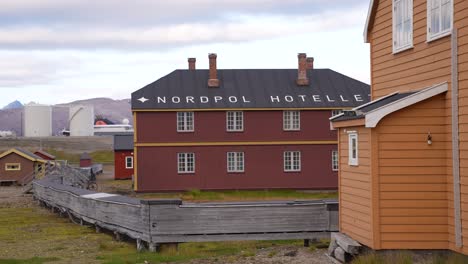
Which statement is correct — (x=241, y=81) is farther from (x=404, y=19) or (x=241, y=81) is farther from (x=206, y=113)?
(x=404, y=19)

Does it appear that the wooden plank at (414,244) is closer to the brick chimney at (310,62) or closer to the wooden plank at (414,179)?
the wooden plank at (414,179)

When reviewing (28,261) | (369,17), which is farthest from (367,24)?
(28,261)

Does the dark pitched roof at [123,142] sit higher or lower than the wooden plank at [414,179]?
higher

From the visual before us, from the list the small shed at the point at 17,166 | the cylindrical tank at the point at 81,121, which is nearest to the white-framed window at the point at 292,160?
the small shed at the point at 17,166

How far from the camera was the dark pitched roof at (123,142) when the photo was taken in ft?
180

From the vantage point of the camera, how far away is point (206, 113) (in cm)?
4388

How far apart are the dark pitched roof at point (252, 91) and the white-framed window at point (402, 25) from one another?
26849mm

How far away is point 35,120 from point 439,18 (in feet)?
407

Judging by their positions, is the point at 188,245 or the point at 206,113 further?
the point at 206,113

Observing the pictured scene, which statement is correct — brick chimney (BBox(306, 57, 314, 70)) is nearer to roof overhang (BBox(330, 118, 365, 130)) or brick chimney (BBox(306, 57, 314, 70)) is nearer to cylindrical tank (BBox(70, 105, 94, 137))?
roof overhang (BBox(330, 118, 365, 130))

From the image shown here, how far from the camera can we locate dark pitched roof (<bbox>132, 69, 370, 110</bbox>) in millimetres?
44062

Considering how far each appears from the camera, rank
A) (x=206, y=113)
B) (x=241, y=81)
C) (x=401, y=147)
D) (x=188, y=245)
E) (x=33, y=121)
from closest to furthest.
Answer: (x=401, y=147), (x=188, y=245), (x=206, y=113), (x=241, y=81), (x=33, y=121)

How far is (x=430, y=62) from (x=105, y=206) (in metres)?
12.9

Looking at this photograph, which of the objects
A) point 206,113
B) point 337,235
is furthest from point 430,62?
point 206,113
